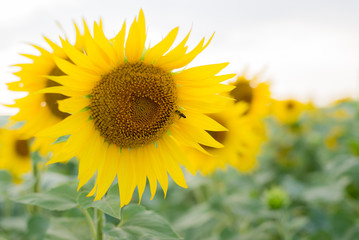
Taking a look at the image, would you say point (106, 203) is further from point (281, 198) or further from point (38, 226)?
point (281, 198)

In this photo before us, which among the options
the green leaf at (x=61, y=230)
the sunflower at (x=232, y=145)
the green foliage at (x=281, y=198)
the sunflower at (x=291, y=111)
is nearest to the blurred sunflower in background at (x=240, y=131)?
the sunflower at (x=232, y=145)

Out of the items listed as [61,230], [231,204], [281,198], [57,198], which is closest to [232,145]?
[231,204]

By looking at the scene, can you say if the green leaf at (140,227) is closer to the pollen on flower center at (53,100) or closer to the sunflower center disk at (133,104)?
the sunflower center disk at (133,104)

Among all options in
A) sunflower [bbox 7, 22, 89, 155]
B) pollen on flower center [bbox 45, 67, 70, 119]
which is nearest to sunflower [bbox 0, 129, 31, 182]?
sunflower [bbox 7, 22, 89, 155]

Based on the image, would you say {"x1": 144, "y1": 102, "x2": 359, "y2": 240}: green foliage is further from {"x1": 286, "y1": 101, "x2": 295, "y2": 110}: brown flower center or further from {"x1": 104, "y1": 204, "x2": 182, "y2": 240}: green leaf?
{"x1": 104, "y1": 204, "x2": 182, "y2": 240}: green leaf

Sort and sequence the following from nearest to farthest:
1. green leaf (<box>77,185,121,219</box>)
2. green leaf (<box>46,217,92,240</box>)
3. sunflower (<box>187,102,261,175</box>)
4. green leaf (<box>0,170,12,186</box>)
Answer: green leaf (<box>77,185,121,219</box>)
green leaf (<box>46,217,92,240</box>)
green leaf (<box>0,170,12,186</box>)
sunflower (<box>187,102,261,175</box>)
